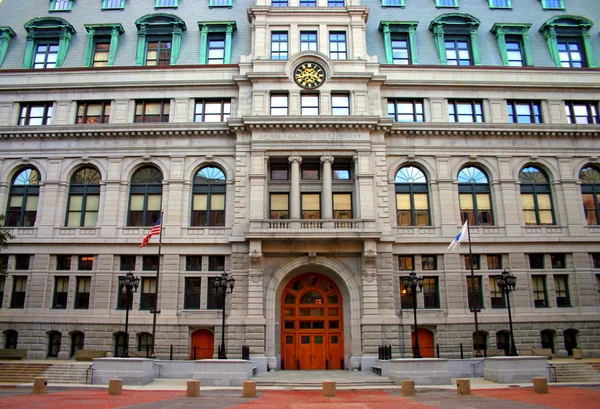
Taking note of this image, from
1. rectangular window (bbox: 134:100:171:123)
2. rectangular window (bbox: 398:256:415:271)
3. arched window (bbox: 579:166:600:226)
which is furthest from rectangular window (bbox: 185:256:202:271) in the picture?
arched window (bbox: 579:166:600:226)

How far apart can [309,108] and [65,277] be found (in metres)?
21.5

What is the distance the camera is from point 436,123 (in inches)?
1405

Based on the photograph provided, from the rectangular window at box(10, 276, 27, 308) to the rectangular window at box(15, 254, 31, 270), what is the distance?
2.41 feet

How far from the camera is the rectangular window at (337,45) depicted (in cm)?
3722

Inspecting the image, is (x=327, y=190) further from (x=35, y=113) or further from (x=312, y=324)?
(x=35, y=113)

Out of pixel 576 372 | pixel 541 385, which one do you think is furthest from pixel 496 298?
pixel 541 385

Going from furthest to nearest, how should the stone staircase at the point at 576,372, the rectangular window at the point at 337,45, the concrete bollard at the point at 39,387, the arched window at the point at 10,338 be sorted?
the rectangular window at the point at 337,45
the arched window at the point at 10,338
the stone staircase at the point at 576,372
the concrete bollard at the point at 39,387

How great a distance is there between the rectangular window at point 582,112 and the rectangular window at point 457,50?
8.52 m

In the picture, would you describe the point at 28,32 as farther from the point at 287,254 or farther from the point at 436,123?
the point at 436,123

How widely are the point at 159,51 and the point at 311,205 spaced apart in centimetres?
1804

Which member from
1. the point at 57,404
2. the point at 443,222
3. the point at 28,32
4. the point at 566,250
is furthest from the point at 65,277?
the point at 566,250

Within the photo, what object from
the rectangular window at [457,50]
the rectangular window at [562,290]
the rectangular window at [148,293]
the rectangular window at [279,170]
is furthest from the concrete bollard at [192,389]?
the rectangular window at [457,50]

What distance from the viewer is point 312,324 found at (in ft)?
111

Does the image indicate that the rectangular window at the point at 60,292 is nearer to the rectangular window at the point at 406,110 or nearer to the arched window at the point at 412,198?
the arched window at the point at 412,198
